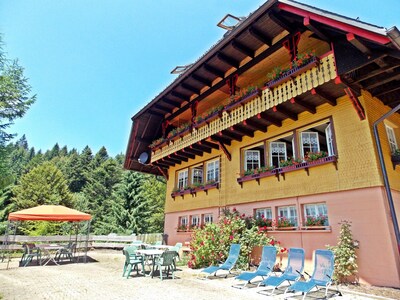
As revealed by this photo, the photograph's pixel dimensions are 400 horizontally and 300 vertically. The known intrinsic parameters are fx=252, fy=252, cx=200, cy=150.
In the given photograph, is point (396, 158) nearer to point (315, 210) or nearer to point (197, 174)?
point (315, 210)

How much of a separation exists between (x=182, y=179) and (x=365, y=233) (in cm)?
1193

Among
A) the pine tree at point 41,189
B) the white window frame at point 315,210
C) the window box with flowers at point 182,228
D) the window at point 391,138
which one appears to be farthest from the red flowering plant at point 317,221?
the pine tree at point 41,189

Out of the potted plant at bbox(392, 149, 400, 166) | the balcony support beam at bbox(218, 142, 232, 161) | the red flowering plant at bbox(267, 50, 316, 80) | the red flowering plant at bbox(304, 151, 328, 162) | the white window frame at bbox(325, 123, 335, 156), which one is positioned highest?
the red flowering plant at bbox(267, 50, 316, 80)

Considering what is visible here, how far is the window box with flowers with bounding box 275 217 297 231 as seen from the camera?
33.0 feet

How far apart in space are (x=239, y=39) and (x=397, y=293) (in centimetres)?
1043

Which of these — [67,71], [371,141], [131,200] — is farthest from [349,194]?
[131,200]

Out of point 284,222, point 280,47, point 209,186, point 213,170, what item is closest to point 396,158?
point 284,222

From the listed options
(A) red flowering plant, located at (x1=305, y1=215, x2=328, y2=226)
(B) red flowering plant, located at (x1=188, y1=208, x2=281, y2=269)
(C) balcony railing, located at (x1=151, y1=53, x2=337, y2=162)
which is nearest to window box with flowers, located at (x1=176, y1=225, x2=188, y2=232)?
(B) red flowering plant, located at (x1=188, y1=208, x2=281, y2=269)

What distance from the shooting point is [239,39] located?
11.2 metres

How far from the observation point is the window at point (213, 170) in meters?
Result: 14.9

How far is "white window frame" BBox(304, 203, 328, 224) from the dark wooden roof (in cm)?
378

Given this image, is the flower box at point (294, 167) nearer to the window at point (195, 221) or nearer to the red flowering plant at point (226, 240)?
the red flowering plant at point (226, 240)

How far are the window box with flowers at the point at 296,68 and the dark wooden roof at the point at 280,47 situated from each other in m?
0.75

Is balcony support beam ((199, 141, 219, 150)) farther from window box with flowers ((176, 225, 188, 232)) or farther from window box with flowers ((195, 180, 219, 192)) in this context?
window box with flowers ((176, 225, 188, 232))
